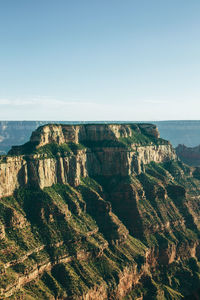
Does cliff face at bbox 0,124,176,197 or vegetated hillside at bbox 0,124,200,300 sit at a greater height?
cliff face at bbox 0,124,176,197

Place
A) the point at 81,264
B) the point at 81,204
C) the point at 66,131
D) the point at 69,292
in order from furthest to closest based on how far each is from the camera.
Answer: the point at 66,131, the point at 81,204, the point at 81,264, the point at 69,292

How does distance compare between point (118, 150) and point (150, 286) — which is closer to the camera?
point (150, 286)

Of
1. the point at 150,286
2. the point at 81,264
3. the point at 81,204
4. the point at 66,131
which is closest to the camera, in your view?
the point at 81,264

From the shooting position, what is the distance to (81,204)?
15525 cm

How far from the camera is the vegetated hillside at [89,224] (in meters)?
117

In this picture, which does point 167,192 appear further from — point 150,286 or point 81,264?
point 81,264

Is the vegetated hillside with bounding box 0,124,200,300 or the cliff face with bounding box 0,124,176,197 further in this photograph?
the cliff face with bounding box 0,124,176,197

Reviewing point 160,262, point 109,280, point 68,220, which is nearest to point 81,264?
point 109,280

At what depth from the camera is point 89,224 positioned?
14800 cm

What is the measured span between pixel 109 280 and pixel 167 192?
256 ft

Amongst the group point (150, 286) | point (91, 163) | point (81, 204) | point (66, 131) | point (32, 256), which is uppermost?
point (66, 131)

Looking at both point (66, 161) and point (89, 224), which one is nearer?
point (89, 224)

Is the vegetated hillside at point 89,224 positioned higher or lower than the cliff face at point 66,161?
lower

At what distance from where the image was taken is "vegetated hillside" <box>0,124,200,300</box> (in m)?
117
